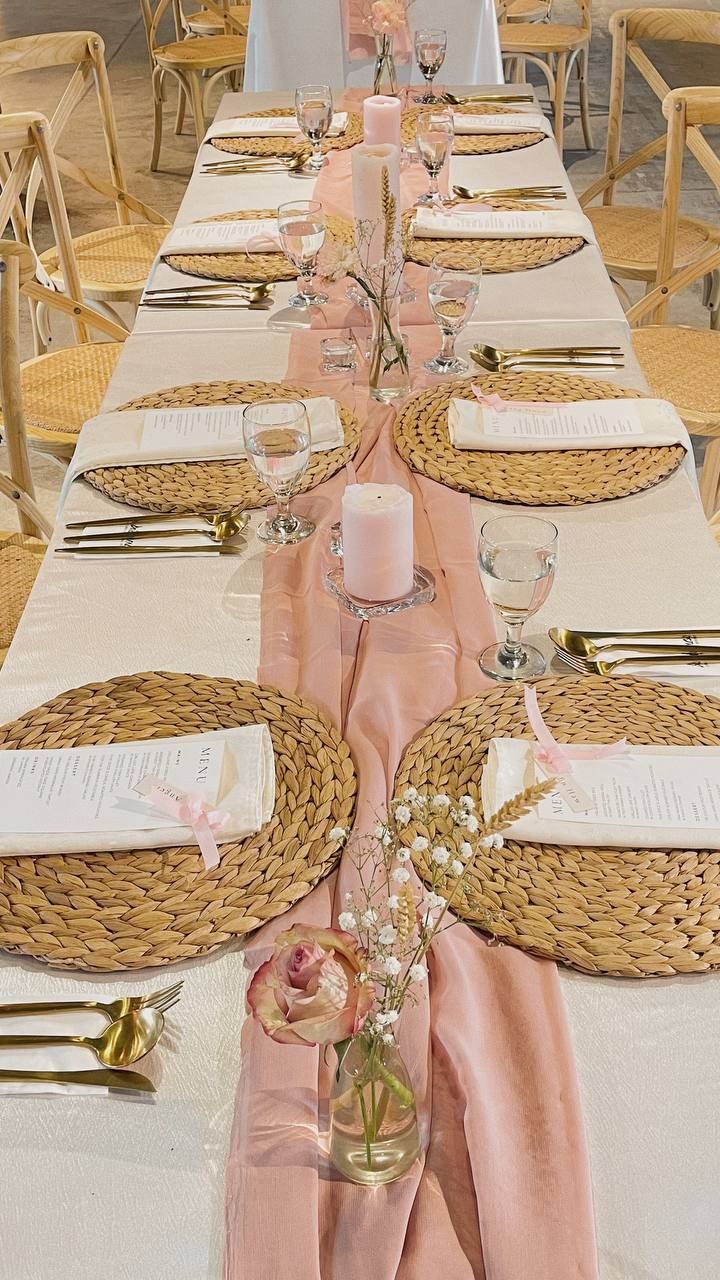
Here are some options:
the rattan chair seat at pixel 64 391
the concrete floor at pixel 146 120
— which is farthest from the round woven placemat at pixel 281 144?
the concrete floor at pixel 146 120

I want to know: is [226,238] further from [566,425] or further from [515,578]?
[515,578]

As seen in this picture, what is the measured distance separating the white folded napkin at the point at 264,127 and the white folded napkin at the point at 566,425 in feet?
4.13

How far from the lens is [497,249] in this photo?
6.31 feet

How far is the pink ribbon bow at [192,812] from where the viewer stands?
2.93ft

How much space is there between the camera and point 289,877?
0.88 m

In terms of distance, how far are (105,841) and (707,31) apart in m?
2.47

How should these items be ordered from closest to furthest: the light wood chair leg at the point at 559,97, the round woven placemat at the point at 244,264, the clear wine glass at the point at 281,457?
the clear wine glass at the point at 281,457 → the round woven placemat at the point at 244,264 → the light wood chair leg at the point at 559,97

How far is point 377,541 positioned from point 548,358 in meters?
0.61

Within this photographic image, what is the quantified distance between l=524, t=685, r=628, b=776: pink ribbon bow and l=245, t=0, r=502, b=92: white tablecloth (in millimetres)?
2521

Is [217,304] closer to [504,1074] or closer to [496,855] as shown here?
[496,855]

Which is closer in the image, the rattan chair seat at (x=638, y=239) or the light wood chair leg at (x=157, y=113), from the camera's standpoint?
the rattan chair seat at (x=638, y=239)

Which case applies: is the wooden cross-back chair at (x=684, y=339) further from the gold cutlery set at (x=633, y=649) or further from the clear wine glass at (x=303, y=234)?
the gold cutlery set at (x=633, y=649)

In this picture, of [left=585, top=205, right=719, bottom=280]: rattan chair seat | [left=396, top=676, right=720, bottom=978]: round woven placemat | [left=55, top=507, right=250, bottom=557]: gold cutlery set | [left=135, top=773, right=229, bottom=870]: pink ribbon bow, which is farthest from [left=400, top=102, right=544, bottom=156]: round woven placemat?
[left=135, top=773, right=229, bottom=870]: pink ribbon bow

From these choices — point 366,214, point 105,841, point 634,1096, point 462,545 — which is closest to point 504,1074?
point 634,1096
